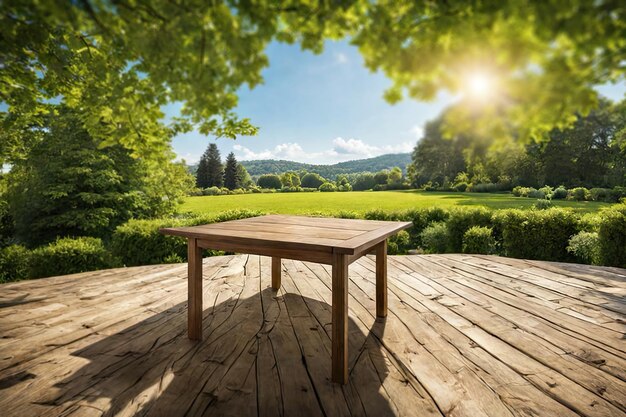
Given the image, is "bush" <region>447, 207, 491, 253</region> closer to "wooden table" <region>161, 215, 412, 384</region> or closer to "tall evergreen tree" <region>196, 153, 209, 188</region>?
"wooden table" <region>161, 215, 412, 384</region>

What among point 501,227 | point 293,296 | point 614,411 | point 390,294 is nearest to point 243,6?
point 614,411

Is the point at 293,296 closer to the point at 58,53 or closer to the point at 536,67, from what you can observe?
the point at 58,53

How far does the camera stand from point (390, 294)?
333 centimetres

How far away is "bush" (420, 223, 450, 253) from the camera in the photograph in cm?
636

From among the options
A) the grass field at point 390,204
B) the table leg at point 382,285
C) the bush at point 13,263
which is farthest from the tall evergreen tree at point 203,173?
the table leg at point 382,285

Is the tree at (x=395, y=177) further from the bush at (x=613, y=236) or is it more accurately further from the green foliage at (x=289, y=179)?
the bush at (x=613, y=236)

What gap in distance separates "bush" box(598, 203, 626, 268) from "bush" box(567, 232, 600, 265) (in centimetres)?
9

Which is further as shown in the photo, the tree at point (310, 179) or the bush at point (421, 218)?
the tree at point (310, 179)

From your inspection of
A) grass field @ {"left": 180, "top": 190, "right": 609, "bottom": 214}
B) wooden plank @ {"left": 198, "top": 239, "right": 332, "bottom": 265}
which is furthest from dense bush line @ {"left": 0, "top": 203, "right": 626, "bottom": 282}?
wooden plank @ {"left": 198, "top": 239, "right": 332, "bottom": 265}

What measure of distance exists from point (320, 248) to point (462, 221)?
16.9 ft

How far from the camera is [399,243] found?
6.80 meters

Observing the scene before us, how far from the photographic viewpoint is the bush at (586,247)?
454 centimetres

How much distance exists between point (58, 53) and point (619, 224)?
6.34 metres

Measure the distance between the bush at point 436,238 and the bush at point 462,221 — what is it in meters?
0.15
